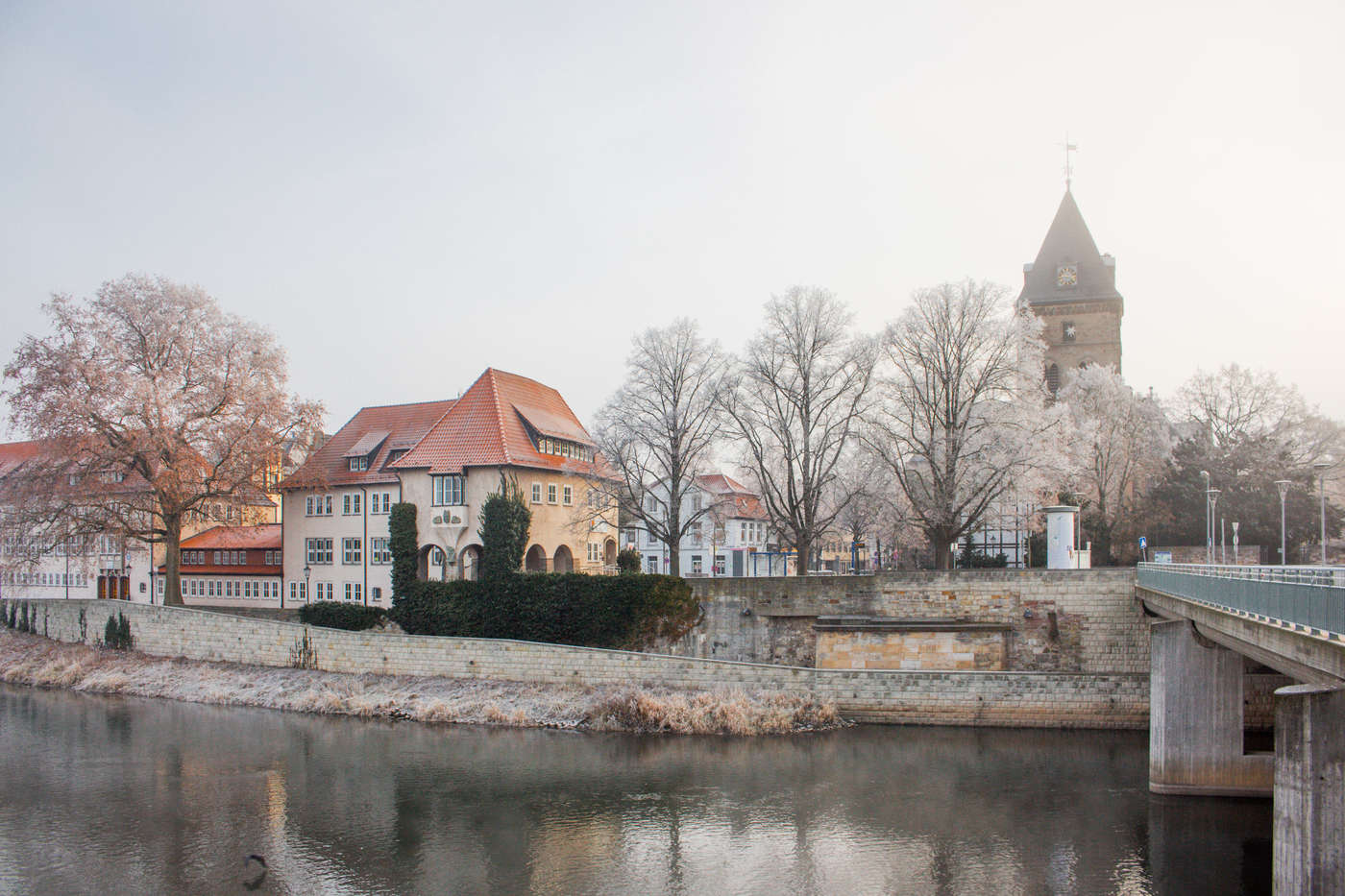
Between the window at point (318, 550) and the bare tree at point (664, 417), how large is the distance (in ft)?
39.4

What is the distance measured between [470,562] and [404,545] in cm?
315

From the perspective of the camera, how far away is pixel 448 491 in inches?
1407

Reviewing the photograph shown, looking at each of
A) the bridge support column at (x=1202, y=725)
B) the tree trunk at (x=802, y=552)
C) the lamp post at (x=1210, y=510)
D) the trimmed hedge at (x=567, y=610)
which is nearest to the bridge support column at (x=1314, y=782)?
the bridge support column at (x=1202, y=725)

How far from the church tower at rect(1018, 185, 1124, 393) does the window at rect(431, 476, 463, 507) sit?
3385 cm

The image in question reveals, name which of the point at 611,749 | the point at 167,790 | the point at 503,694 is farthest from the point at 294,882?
the point at 503,694

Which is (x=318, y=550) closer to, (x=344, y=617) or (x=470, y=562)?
(x=344, y=617)

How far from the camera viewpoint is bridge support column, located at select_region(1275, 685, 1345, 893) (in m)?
12.0

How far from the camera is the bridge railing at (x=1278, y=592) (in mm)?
11805

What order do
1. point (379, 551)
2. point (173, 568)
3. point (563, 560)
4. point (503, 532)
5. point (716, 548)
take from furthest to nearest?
point (716, 548) < point (563, 560) < point (173, 568) < point (379, 551) < point (503, 532)

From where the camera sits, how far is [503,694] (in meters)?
28.9

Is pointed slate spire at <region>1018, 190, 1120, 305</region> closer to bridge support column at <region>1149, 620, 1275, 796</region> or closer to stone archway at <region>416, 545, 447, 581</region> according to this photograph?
stone archway at <region>416, 545, 447, 581</region>

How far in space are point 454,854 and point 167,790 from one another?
8420mm

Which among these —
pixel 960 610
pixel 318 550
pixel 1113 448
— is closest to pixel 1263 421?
pixel 1113 448

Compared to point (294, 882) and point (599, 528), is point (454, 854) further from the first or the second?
point (599, 528)
